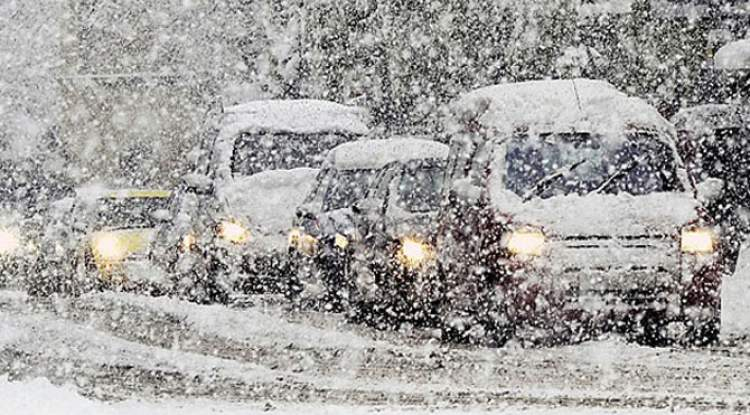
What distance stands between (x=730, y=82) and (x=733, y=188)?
3.83 m

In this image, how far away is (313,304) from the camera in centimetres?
1678

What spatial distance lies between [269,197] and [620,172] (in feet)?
18.5

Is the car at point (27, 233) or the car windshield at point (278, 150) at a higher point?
the car windshield at point (278, 150)

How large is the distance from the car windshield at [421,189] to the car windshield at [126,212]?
16.6ft

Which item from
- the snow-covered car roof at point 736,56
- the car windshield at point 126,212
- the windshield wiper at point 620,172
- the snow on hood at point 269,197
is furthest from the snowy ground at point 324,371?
the snow-covered car roof at point 736,56

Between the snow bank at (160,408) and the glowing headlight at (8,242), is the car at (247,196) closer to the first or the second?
the glowing headlight at (8,242)

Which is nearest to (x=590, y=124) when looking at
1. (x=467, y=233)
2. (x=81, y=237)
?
(x=467, y=233)

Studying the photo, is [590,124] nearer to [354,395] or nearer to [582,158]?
[582,158]

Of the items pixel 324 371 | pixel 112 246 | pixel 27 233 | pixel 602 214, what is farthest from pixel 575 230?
pixel 27 233

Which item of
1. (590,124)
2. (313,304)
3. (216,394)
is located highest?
(590,124)

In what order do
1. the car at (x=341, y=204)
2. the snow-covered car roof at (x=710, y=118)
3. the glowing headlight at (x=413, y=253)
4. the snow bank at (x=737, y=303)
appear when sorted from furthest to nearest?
the snow-covered car roof at (x=710, y=118), the car at (x=341, y=204), the glowing headlight at (x=413, y=253), the snow bank at (x=737, y=303)

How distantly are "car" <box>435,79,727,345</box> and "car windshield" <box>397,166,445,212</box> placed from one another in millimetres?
1414

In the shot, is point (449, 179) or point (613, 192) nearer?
point (613, 192)

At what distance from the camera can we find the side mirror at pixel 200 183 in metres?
17.2
